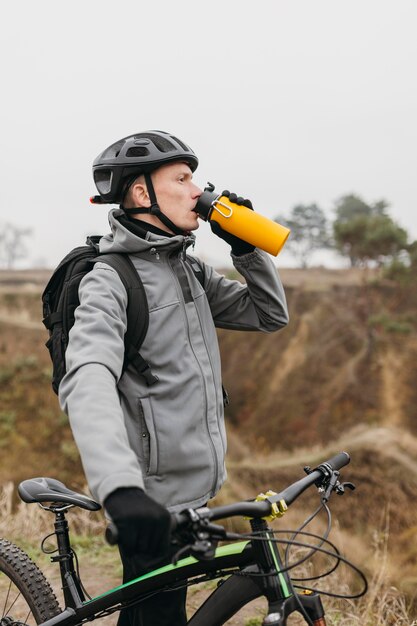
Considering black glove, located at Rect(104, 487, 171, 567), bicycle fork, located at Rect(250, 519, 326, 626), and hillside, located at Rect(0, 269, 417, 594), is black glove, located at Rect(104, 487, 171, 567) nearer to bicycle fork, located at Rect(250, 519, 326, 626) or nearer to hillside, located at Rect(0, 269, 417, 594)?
bicycle fork, located at Rect(250, 519, 326, 626)

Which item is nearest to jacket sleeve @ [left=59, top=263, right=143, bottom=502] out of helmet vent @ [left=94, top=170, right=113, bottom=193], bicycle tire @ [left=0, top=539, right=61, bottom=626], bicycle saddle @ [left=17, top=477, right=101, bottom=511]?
helmet vent @ [left=94, top=170, right=113, bottom=193]

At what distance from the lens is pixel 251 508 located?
5.98ft

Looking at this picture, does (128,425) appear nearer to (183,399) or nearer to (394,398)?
(183,399)

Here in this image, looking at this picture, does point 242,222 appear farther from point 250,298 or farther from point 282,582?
point 282,582

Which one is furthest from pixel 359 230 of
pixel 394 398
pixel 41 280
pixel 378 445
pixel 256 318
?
pixel 256 318

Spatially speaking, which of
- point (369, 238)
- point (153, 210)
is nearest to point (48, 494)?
point (153, 210)

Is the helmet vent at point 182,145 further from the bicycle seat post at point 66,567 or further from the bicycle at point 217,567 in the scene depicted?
the bicycle seat post at point 66,567

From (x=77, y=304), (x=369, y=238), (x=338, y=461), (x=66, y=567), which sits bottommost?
(x=369, y=238)

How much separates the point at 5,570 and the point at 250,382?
25.0 m

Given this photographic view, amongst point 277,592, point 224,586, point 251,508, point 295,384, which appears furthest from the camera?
point 295,384

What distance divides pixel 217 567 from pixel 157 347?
759 mm

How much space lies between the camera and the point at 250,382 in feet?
91.4

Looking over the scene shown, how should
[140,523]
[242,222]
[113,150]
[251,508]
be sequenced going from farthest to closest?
[113,150] < [242,222] < [251,508] < [140,523]

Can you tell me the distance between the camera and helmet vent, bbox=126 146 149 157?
8.03 feet
